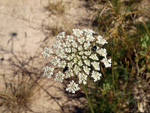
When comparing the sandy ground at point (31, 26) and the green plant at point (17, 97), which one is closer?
the green plant at point (17, 97)

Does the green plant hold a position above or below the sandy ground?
below

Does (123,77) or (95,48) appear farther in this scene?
(123,77)

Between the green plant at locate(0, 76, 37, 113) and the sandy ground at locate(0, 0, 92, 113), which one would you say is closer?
the green plant at locate(0, 76, 37, 113)

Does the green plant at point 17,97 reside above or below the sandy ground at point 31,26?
below

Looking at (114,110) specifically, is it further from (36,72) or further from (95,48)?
(36,72)

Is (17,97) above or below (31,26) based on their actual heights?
below

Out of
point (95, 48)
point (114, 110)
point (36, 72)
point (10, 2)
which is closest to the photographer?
point (95, 48)

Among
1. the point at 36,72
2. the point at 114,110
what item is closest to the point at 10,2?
the point at 36,72

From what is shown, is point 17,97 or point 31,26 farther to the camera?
point 31,26
